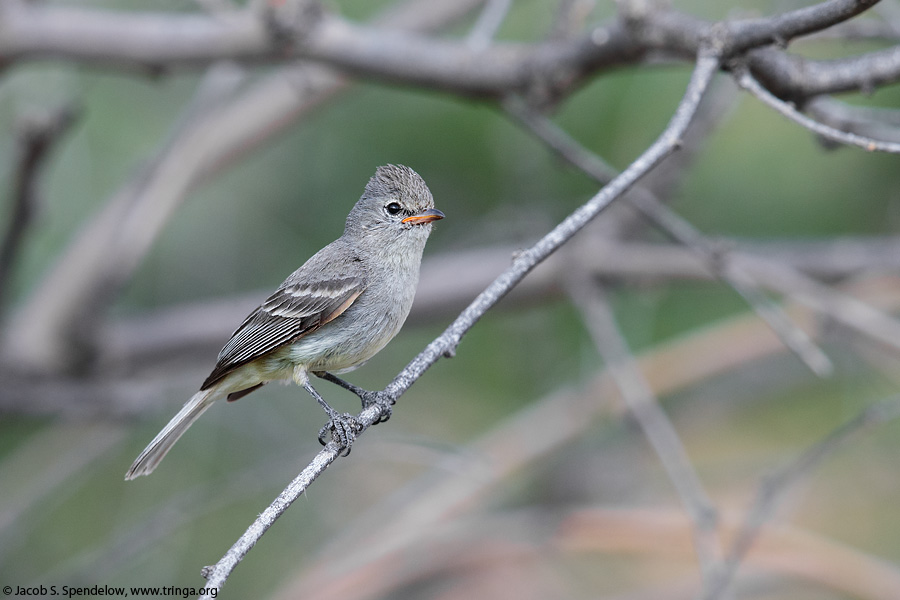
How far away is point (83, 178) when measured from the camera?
19.1 feet

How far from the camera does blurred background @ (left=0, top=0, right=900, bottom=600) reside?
416cm

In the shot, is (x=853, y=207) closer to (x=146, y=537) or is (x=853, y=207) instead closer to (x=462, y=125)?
(x=462, y=125)

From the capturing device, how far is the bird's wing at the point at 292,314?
2.40 m

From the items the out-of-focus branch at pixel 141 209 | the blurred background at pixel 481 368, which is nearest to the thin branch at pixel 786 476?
the blurred background at pixel 481 368

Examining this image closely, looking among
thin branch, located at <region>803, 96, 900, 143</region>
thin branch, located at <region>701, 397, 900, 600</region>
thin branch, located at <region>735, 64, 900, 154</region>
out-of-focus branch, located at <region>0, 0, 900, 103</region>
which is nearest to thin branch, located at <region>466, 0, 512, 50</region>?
out-of-focus branch, located at <region>0, 0, 900, 103</region>

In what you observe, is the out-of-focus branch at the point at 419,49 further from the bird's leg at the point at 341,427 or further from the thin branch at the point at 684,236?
the bird's leg at the point at 341,427

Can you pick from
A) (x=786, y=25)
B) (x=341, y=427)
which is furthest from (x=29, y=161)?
(x=786, y=25)

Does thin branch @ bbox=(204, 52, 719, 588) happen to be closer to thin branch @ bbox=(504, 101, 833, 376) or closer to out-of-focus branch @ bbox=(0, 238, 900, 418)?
thin branch @ bbox=(504, 101, 833, 376)

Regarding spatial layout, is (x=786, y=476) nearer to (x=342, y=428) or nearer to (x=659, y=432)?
(x=659, y=432)

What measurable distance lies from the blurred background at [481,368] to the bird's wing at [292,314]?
1535mm

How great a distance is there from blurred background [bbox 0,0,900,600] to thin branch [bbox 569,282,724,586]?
649 millimetres

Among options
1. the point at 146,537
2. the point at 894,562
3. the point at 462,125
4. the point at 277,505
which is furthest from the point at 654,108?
the point at 277,505

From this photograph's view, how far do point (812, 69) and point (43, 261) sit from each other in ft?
17.1

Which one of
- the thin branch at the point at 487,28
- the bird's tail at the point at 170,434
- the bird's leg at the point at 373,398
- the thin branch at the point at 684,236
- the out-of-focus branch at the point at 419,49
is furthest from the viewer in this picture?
the thin branch at the point at 487,28
